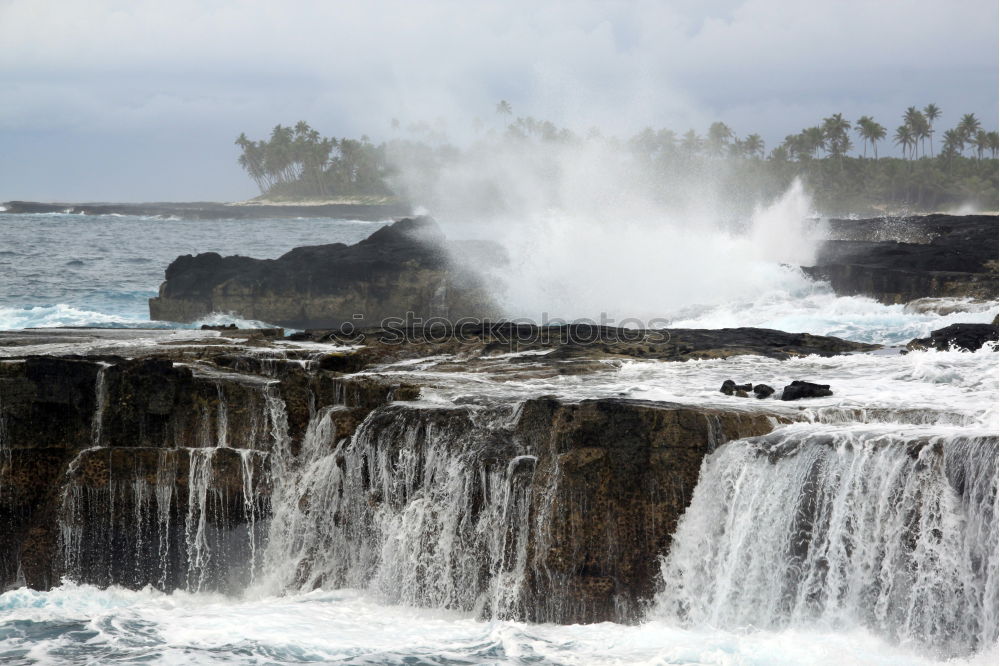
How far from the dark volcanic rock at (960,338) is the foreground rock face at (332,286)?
1364cm

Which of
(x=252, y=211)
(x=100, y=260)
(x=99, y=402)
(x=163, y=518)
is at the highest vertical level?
(x=252, y=211)

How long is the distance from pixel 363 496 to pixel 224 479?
5.84 feet

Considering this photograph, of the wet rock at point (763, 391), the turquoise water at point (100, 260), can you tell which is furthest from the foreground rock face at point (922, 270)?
the turquoise water at point (100, 260)

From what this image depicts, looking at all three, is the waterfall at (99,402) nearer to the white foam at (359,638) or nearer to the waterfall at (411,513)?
the white foam at (359,638)

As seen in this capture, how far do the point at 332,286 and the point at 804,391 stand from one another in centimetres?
1763

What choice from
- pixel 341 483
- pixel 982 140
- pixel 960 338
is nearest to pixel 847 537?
pixel 341 483

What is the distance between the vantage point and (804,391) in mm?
12211

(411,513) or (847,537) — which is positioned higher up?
(847,537)

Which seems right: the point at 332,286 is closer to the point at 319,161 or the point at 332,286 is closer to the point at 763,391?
the point at 763,391

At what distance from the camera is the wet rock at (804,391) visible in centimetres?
1213

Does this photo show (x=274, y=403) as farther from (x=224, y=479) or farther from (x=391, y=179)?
(x=391, y=179)

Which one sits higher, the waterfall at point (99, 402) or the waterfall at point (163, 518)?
the waterfall at point (99, 402)

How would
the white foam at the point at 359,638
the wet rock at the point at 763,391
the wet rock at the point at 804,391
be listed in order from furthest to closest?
the wet rock at the point at 763,391
the wet rock at the point at 804,391
the white foam at the point at 359,638

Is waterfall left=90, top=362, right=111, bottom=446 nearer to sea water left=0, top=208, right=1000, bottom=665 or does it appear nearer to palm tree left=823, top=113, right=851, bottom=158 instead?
sea water left=0, top=208, right=1000, bottom=665
